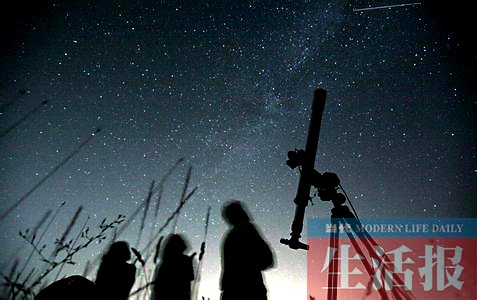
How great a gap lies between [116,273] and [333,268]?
9.89 ft

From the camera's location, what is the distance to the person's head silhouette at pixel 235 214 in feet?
10.8

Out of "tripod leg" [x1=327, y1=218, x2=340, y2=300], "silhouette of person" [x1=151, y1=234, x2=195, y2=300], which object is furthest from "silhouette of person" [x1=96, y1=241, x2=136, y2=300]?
"tripod leg" [x1=327, y1=218, x2=340, y2=300]

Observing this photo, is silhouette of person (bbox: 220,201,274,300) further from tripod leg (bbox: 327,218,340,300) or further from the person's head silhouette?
tripod leg (bbox: 327,218,340,300)

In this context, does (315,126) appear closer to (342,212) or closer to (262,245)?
(342,212)

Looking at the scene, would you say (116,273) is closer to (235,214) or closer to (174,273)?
(174,273)

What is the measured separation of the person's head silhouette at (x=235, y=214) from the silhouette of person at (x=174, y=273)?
0.65 m

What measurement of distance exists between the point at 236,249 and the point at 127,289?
1.43 m

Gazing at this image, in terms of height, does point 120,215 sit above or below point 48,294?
above

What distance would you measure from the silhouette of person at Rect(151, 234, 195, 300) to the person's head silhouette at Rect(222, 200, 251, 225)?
0.65 meters

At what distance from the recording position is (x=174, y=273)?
11.9 feet

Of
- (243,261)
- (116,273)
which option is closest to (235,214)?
(243,261)

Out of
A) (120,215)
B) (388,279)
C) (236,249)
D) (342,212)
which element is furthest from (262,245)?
(388,279)

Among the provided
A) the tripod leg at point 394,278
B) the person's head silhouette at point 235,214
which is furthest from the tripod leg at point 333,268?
the person's head silhouette at point 235,214

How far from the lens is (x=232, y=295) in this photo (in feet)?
9.93
